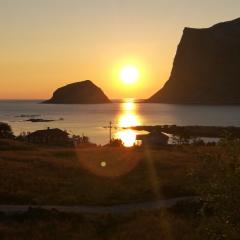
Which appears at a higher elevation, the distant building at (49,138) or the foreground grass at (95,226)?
the foreground grass at (95,226)

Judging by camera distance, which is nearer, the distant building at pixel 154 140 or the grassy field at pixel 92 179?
the grassy field at pixel 92 179

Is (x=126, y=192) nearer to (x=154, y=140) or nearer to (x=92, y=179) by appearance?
(x=92, y=179)

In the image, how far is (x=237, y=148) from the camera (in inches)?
531

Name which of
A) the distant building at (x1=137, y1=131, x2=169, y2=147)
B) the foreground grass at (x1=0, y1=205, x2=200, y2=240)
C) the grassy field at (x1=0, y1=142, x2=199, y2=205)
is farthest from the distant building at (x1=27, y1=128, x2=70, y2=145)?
the foreground grass at (x1=0, y1=205, x2=200, y2=240)

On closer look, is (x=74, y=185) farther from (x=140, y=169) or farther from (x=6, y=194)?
(x=140, y=169)

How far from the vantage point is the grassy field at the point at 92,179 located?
1228 inches

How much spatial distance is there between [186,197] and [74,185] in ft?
25.3

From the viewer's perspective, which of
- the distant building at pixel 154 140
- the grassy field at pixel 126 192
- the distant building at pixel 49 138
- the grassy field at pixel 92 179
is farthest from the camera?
the distant building at pixel 49 138

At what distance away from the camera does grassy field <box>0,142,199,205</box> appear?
3120 cm

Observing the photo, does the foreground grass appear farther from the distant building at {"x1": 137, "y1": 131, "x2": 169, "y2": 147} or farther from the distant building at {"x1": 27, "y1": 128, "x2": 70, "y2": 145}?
the distant building at {"x1": 27, "y1": 128, "x2": 70, "y2": 145}

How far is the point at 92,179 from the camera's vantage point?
126 ft

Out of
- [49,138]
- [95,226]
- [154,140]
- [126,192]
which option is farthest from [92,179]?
[49,138]

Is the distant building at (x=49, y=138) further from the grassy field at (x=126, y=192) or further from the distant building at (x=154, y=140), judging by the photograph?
the grassy field at (x=126, y=192)

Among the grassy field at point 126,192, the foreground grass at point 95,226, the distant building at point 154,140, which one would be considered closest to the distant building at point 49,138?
the distant building at point 154,140
